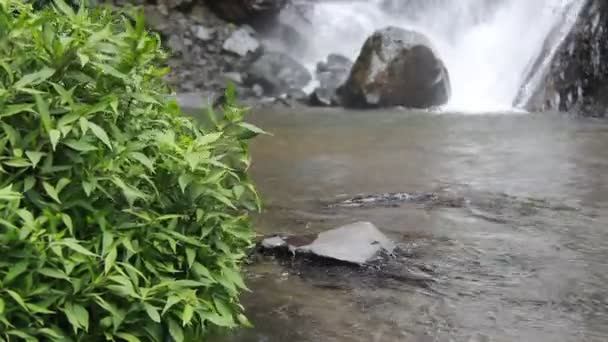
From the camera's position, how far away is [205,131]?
2.45 m

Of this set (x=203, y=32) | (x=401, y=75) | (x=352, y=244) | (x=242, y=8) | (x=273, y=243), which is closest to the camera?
(x=352, y=244)

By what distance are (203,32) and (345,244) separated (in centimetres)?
1700

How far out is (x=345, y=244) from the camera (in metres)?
4.16

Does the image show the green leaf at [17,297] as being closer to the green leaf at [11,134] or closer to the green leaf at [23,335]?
the green leaf at [23,335]

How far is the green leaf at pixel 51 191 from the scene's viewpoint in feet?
6.15

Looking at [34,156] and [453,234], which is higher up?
[34,156]

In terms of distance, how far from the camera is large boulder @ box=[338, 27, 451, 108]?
1444 cm

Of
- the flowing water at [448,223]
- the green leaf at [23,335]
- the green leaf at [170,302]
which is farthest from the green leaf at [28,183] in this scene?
the flowing water at [448,223]

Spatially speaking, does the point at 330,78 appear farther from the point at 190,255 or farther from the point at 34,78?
the point at 34,78

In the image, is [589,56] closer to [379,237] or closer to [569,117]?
[569,117]

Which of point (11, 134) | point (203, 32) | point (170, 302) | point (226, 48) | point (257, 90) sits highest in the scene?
point (203, 32)

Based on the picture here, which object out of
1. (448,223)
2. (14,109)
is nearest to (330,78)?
(448,223)

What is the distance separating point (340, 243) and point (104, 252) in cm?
241

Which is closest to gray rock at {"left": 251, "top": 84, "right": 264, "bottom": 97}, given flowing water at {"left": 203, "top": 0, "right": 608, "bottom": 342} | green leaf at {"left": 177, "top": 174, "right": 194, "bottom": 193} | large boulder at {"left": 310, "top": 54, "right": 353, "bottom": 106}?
large boulder at {"left": 310, "top": 54, "right": 353, "bottom": 106}
